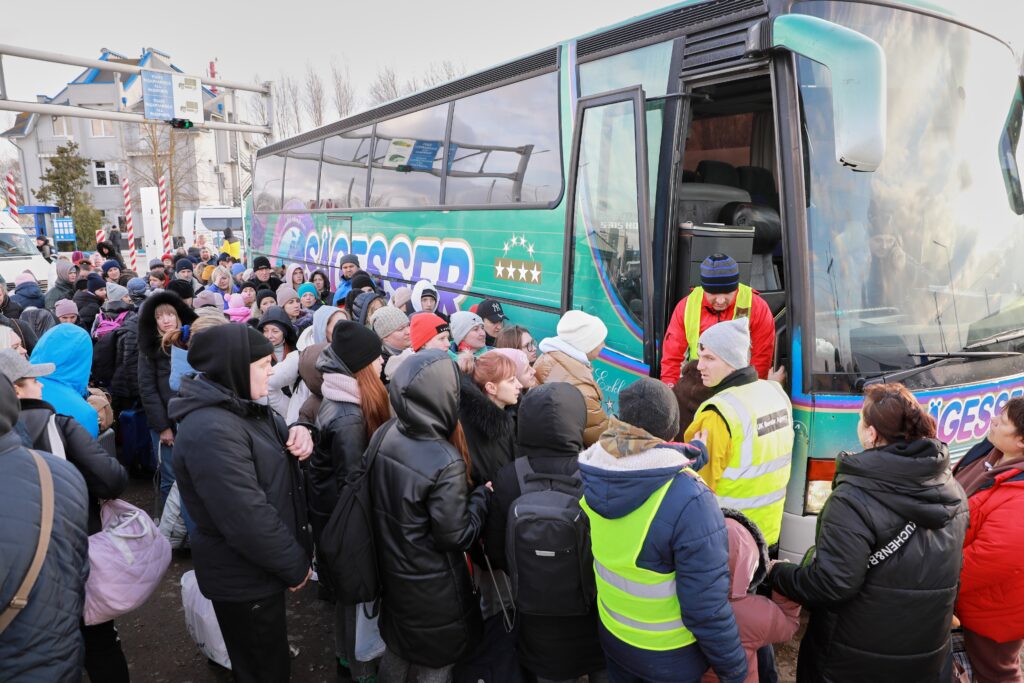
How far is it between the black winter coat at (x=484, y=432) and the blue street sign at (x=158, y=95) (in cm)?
1709

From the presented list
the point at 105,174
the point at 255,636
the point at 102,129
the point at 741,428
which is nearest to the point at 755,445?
the point at 741,428

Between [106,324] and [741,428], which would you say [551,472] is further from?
[106,324]

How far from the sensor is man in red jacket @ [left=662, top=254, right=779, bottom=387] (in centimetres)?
380

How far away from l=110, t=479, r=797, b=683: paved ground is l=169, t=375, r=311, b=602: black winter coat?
1.19 m

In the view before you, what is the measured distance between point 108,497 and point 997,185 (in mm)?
5176

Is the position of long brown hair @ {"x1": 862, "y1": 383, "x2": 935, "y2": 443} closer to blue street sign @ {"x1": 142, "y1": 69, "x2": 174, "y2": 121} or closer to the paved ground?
the paved ground

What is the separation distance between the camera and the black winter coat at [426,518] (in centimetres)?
262

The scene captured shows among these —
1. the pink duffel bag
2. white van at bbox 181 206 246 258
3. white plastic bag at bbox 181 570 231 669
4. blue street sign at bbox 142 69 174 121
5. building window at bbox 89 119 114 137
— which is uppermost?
building window at bbox 89 119 114 137

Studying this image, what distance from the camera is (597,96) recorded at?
471 cm

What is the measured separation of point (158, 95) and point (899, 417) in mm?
19109

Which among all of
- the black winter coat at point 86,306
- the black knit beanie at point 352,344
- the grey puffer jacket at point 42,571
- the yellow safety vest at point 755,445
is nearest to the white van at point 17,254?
the black winter coat at point 86,306

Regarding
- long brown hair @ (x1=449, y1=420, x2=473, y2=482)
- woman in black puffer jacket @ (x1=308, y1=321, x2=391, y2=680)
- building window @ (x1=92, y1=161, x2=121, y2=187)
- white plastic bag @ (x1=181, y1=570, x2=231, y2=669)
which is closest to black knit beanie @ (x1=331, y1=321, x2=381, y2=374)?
woman in black puffer jacket @ (x1=308, y1=321, x2=391, y2=680)

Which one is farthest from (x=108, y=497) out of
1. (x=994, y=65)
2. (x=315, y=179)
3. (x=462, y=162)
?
(x=315, y=179)

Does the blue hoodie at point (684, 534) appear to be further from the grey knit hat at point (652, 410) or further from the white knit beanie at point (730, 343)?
the white knit beanie at point (730, 343)
